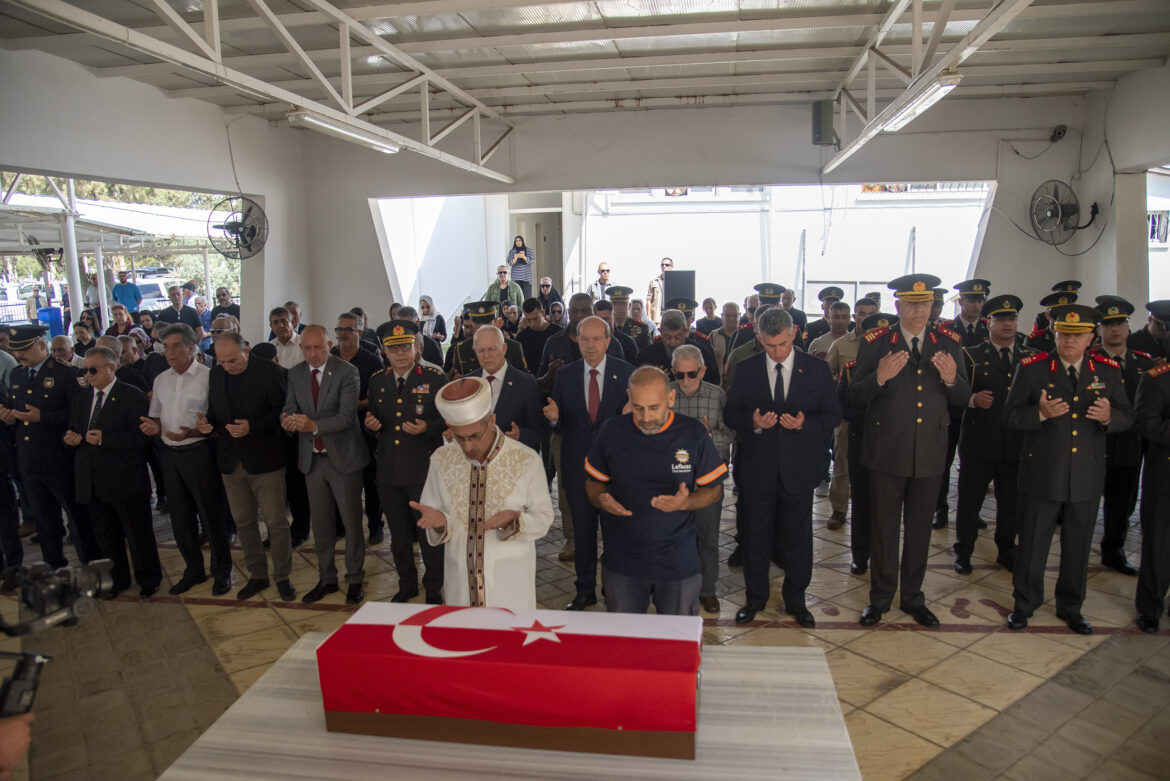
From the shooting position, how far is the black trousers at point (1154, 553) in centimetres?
408

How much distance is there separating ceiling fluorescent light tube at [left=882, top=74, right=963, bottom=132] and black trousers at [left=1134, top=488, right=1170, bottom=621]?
2993 mm

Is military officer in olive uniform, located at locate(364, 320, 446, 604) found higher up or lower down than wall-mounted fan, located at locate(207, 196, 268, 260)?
lower down

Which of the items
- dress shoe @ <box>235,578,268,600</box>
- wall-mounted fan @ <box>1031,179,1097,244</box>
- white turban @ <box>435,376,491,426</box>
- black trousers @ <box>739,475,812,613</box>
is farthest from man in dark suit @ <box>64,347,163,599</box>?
wall-mounted fan @ <box>1031,179,1097,244</box>

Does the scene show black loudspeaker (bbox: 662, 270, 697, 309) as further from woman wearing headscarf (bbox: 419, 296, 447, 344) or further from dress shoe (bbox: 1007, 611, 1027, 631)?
dress shoe (bbox: 1007, 611, 1027, 631)

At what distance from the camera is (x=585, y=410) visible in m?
4.44

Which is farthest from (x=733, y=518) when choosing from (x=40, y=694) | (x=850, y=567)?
(x=40, y=694)

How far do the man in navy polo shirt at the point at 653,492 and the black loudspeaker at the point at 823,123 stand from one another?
7918 mm

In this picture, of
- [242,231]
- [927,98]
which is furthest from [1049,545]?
[242,231]

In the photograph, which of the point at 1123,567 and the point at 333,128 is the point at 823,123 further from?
the point at 1123,567

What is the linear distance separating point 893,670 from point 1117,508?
2.51 meters

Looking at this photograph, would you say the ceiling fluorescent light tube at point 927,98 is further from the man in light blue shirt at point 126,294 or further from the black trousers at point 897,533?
the man in light blue shirt at point 126,294

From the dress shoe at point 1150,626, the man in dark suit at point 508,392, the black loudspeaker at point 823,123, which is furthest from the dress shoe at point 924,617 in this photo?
the black loudspeaker at point 823,123

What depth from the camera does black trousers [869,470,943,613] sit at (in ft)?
13.9

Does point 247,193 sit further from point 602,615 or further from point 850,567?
point 602,615
